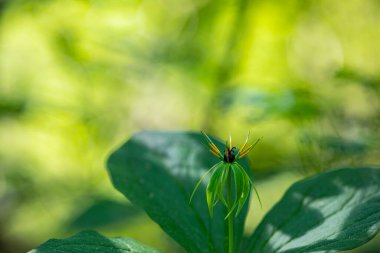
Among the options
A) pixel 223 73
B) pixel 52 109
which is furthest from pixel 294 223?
pixel 52 109

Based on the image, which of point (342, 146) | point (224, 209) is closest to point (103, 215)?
point (342, 146)

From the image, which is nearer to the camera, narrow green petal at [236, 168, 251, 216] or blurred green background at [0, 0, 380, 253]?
narrow green petal at [236, 168, 251, 216]

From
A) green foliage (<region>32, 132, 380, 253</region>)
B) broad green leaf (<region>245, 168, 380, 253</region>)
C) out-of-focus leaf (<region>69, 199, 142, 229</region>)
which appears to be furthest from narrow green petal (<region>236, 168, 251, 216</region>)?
Answer: out-of-focus leaf (<region>69, 199, 142, 229</region>)

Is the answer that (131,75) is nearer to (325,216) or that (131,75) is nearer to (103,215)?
(103,215)

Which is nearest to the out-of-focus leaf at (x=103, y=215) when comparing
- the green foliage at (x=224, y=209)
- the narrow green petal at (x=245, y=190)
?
the green foliage at (x=224, y=209)

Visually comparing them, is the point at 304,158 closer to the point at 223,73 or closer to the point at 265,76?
the point at 223,73

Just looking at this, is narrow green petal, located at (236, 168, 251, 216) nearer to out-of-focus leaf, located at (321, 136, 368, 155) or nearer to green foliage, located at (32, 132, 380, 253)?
green foliage, located at (32, 132, 380, 253)

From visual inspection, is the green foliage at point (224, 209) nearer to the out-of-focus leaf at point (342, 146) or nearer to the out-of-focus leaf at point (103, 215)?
the out-of-focus leaf at point (342, 146)

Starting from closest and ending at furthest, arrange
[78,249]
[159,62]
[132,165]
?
1. [78,249]
2. [132,165]
3. [159,62]
